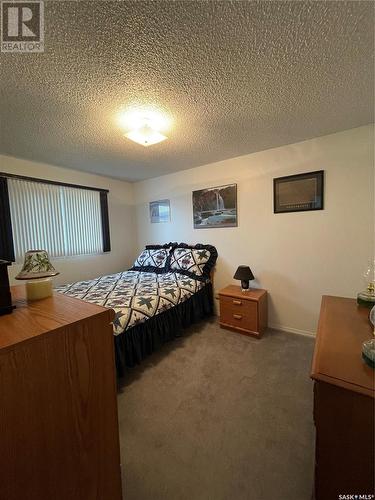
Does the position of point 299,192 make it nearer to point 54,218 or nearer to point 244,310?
point 244,310

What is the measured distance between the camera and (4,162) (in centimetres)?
249

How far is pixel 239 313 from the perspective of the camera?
2547 mm

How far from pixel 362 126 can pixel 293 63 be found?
4.36 feet

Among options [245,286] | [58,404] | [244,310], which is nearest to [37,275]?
[58,404]

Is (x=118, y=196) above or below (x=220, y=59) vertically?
below

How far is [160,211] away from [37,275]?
2887 mm

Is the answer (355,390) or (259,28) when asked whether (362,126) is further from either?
(355,390)

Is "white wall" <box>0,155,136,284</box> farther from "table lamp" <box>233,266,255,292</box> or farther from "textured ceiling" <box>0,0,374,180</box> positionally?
"table lamp" <box>233,266,255,292</box>

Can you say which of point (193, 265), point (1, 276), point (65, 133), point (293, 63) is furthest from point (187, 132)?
point (1, 276)

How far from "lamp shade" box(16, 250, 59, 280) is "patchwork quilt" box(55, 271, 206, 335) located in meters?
0.97

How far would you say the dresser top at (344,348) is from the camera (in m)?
0.75

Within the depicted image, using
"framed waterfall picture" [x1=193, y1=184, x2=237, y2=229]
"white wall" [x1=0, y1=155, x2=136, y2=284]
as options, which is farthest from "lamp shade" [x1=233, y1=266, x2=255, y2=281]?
"white wall" [x1=0, y1=155, x2=136, y2=284]

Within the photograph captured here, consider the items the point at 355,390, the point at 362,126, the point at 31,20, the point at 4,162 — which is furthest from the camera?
the point at 4,162

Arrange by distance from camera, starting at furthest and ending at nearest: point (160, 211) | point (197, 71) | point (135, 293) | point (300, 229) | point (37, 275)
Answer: point (160, 211), point (300, 229), point (135, 293), point (197, 71), point (37, 275)
